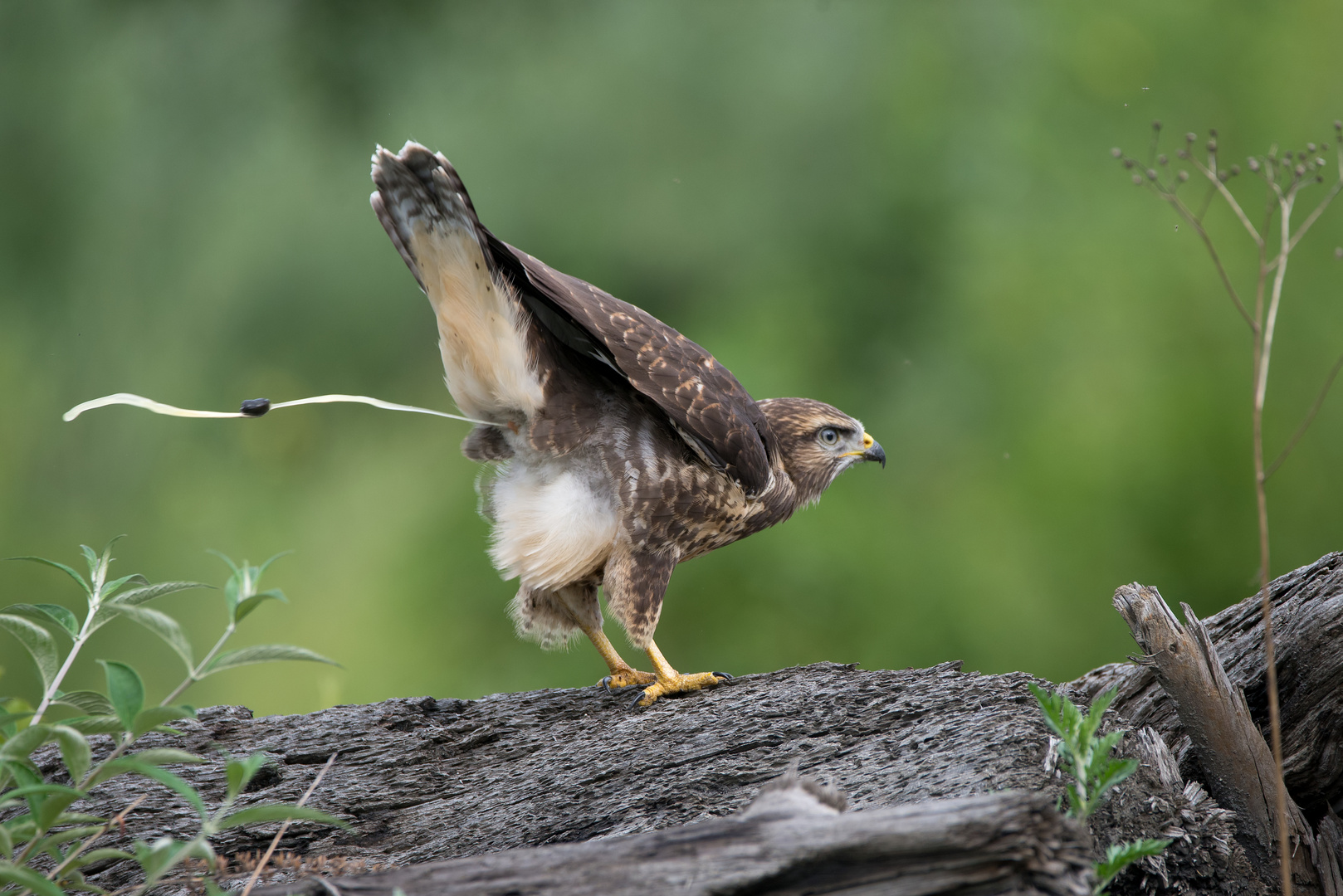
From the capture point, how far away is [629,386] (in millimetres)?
3377

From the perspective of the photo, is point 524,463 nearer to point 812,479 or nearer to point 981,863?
point 812,479

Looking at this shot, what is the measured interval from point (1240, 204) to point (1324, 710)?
430cm

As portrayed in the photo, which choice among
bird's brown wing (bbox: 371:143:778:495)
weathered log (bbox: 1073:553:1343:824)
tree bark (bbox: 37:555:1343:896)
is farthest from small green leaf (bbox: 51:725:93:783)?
weathered log (bbox: 1073:553:1343:824)

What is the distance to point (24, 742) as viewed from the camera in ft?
4.84

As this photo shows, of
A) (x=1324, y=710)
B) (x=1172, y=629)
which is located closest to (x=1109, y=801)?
(x=1172, y=629)

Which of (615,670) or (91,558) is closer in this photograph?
(91,558)

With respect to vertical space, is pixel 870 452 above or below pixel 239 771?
above

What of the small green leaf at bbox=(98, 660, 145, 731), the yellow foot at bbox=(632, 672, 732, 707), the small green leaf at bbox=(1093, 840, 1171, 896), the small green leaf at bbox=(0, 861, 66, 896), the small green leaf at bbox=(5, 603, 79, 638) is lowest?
the small green leaf at bbox=(1093, 840, 1171, 896)

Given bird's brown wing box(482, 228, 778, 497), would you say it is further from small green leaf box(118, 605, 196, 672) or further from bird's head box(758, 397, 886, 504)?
small green leaf box(118, 605, 196, 672)

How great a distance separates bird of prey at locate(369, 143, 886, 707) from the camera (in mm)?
3145

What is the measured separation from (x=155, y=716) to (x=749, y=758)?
1391mm

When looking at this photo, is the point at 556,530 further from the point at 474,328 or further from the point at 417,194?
the point at 417,194

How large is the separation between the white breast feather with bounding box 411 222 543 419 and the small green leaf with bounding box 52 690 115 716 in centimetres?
172

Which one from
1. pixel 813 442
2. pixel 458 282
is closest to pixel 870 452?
pixel 813 442
